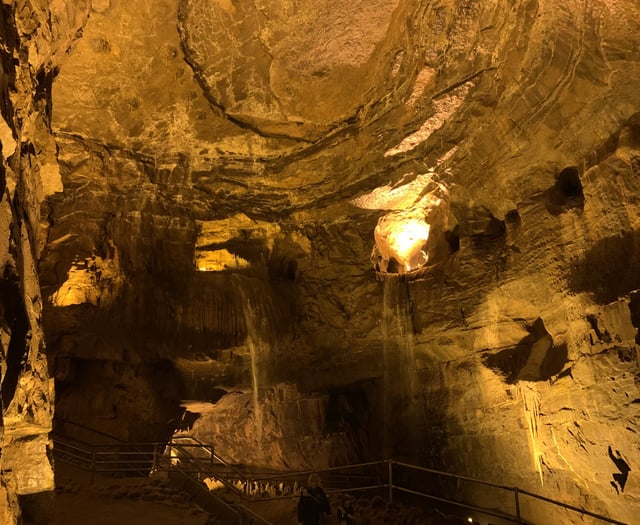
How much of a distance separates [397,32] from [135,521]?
981 centimetres

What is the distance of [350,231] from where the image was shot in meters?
15.4

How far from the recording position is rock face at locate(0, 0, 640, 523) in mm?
9336

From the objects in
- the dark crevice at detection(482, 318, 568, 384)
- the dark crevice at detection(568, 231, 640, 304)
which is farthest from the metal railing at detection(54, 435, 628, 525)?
the dark crevice at detection(568, 231, 640, 304)

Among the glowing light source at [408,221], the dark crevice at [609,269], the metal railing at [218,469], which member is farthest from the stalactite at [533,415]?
the glowing light source at [408,221]

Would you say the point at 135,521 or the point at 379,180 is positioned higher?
the point at 379,180

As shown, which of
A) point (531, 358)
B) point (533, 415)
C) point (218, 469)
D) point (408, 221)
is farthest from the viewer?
point (408, 221)

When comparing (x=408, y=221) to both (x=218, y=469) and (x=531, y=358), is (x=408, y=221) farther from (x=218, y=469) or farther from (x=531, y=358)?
(x=218, y=469)

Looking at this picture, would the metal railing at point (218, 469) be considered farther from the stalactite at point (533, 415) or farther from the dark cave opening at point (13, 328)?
the dark cave opening at point (13, 328)

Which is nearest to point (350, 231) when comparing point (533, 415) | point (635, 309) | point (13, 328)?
point (533, 415)

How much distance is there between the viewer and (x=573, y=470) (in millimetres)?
9719

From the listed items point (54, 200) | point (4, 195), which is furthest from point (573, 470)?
point (54, 200)

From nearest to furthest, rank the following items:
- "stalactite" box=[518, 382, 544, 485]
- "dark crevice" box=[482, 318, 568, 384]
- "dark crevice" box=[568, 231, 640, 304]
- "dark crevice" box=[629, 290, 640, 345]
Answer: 1. "dark crevice" box=[629, 290, 640, 345]
2. "dark crevice" box=[568, 231, 640, 304]
3. "dark crevice" box=[482, 318, 568, 384]
4. "stalactite" box=[518, 382, 544, 485]

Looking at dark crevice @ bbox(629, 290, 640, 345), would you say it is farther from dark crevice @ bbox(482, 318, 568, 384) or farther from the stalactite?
the stalactite

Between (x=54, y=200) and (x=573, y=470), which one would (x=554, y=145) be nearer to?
(x=573, y=470)
